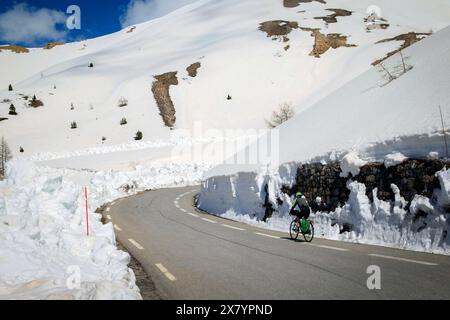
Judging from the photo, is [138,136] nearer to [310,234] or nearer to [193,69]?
[193,69]

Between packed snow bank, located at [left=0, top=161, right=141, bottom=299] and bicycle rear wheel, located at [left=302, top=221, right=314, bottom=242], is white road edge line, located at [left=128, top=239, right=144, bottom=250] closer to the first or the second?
packed snow bank, located at [left=0, top=161, right=141, bottom=299]

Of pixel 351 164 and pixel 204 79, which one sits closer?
pixel 351 164

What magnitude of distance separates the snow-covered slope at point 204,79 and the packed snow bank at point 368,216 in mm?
34036

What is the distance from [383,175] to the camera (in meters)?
9.84

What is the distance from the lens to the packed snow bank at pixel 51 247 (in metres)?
5.38

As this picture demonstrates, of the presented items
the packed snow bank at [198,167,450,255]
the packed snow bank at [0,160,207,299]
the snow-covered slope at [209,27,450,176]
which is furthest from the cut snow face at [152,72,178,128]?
the packed snow bank at [0,160,207,299]

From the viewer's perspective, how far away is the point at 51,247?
767 cm

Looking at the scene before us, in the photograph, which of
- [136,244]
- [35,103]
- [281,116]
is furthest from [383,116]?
[35,103]

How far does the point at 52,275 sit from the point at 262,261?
13.4 feet

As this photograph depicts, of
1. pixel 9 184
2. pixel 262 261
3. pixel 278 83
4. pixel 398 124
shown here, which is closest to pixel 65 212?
pixel 9 184

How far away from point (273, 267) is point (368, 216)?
3863 millimetres

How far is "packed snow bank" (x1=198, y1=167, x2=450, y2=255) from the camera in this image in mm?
8086

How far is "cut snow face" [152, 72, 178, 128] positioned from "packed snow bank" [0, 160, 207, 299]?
135 feet

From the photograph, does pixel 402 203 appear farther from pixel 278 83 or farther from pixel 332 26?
pixel 332 26
